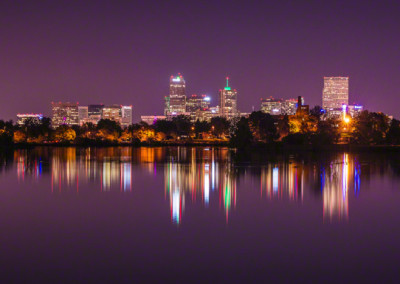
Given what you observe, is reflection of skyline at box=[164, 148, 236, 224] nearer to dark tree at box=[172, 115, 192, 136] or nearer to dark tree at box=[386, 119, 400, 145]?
dark tree at box=[386, 119, 400, 145]

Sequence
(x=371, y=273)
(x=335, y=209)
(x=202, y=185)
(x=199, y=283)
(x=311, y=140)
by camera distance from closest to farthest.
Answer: (x=199, y=283) → (x=371, y=273) → (x=335, y=209) → (x=202, y=185) → (x=311, y=140)

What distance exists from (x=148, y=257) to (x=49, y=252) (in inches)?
116

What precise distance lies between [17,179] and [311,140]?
5993 cm

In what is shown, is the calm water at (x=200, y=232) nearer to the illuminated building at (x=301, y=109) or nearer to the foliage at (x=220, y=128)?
the illuminated building at (x=301, y=109)

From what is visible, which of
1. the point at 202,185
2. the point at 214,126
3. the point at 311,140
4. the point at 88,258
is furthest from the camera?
the point at 214,126

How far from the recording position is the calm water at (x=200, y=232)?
1096cm

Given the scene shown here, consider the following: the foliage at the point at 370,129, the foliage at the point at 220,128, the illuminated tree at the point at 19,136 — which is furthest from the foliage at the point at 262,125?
the illuminated tree at the point at 19,136

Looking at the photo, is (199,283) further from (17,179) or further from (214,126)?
(214,126)

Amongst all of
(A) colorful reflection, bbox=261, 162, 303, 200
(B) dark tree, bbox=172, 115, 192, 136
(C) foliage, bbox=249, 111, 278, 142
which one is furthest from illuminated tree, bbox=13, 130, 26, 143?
(A) colorful reflection, bbox=261, 162, 303, 200

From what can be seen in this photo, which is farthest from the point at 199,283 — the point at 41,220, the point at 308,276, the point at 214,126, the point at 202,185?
the point at 214,126

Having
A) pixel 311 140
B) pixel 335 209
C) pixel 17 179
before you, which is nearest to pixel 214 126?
pixel 311 140

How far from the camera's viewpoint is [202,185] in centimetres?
2586

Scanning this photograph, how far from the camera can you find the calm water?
1096cm

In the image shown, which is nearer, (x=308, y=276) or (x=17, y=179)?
(x=308, y=276)
